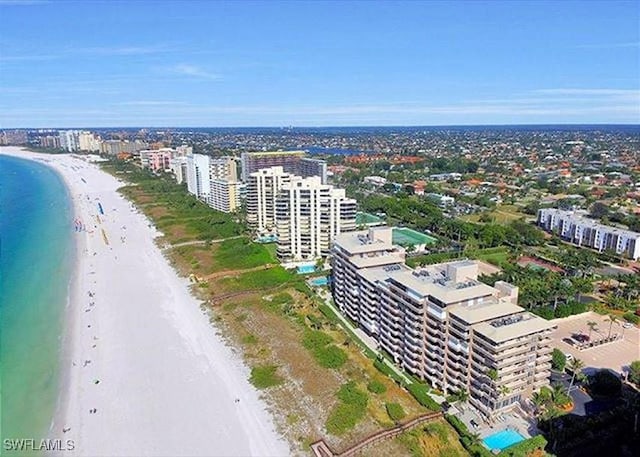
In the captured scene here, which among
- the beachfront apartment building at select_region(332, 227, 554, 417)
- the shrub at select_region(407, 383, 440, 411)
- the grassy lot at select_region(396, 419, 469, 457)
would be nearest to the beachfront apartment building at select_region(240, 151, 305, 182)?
the beachfront apartment building at select_region(332, 227, 554, 417)

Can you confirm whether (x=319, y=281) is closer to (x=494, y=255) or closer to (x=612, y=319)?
(x=494, y=255)

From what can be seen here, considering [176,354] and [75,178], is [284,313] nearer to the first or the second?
[176,354]

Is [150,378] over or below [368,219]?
below

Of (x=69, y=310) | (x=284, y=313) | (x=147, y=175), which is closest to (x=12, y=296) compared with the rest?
(x=69, y=310)

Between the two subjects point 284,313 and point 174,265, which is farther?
point 174,265

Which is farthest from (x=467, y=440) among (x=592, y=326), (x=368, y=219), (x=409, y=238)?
(x=368, y=219)

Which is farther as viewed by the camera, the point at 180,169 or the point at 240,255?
the point at 180,169

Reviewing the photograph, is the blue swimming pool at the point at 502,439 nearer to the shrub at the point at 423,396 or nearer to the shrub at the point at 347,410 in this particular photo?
the shrub at the point at 423,396
